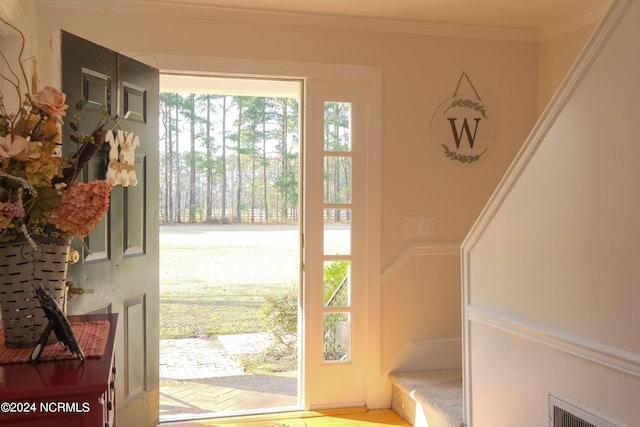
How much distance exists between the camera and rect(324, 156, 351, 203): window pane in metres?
4.01

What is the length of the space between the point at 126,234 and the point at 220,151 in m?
5.47

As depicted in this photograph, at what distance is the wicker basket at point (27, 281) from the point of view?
1486 mm

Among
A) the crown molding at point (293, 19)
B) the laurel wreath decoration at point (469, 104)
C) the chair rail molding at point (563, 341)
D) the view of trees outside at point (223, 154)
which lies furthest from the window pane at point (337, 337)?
the view of trees outside at point (223, 154)

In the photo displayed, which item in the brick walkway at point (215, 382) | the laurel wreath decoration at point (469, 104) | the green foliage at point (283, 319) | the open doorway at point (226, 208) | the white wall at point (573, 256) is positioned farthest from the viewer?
the open doorway at point (226, 208)

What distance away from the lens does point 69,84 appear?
282 centimetres

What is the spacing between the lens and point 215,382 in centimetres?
515

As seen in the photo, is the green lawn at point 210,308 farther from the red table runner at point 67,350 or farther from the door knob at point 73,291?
the red table runner at point 67,350

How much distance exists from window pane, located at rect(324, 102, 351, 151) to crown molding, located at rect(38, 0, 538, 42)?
0.49 m

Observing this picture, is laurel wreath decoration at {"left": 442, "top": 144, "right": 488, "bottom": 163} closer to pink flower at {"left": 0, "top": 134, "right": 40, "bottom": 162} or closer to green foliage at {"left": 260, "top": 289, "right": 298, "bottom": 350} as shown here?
green foliage at {"left": 260, "top": 289, "right": 298, "bottom": 350}

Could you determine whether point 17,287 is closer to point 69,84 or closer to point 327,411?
point 69,84

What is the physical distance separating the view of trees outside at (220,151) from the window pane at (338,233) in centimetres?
472

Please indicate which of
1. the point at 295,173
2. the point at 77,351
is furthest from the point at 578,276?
the point at 295,173

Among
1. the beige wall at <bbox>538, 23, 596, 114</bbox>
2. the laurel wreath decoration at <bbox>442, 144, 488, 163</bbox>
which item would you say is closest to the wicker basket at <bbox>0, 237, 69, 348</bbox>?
the laurel wreath decoration at <bbox>442, 144, 488, 163</bbox>

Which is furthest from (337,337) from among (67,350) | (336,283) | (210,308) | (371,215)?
(210,308)
